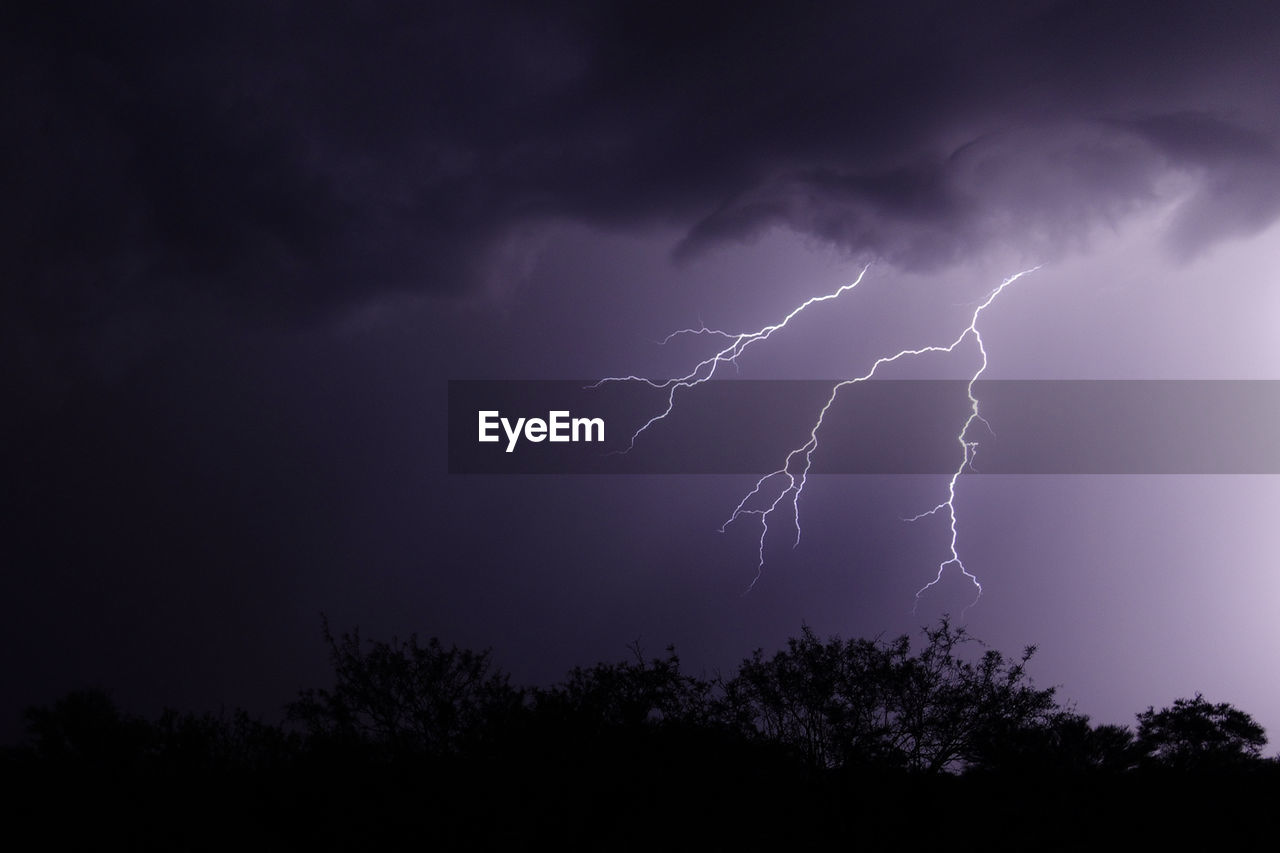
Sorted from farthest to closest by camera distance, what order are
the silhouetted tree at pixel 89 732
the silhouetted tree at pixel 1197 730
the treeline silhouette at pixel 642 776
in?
the silhouetted tree at pixel 1197 730
the silhouetted tree at pixel 89 732
the treeline silhouette at pixel 642 776

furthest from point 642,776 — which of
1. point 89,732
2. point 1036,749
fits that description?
point 89,732

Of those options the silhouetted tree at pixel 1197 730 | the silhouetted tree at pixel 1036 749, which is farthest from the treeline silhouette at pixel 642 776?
the silhouetted tree at pixel 1197 730

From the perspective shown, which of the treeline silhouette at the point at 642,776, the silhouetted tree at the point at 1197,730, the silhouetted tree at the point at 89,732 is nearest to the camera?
the treeline silhouette at the point at 642,776

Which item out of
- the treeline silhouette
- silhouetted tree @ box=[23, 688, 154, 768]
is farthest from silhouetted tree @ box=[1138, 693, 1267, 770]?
silhouetted tree @ box=[23, 688, 154, 768]

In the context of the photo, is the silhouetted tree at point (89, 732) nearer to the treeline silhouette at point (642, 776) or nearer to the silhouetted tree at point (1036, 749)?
the treeline silhouette at point (642, 776)

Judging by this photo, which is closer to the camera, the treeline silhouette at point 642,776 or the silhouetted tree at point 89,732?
the treeline silhouette at point 642,776

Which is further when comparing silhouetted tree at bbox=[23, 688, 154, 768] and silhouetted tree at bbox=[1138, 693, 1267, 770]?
silhouetted tree at bbox=[1138, 693, 1267, 770]

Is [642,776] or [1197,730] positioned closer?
[642,776]

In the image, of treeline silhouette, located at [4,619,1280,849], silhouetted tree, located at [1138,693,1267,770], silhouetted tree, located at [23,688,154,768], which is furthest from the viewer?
silhouetted tree, located at [1138,693,1267,770]

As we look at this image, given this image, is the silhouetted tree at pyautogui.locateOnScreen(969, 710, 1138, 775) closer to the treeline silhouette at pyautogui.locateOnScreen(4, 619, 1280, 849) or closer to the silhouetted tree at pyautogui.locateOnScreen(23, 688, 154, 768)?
the treeline silhouette at pyautogui.locateOnScreen(4, 619, 1280, 849)

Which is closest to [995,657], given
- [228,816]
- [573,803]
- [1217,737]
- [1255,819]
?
[1255,819]

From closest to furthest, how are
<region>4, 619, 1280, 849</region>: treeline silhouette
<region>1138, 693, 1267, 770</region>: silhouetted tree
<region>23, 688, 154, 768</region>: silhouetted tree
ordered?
<region>4, 619, 1280, 849</region>: treeline silhouette, <region>23, 688, 154, 768</region>: silhouetted tree, <region>1138, 693, 1267, 770</region>: silhouetted tree

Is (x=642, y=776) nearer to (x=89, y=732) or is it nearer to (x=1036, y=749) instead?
(x=1036, y=749)

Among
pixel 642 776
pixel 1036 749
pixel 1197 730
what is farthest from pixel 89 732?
pixel 1197 730
